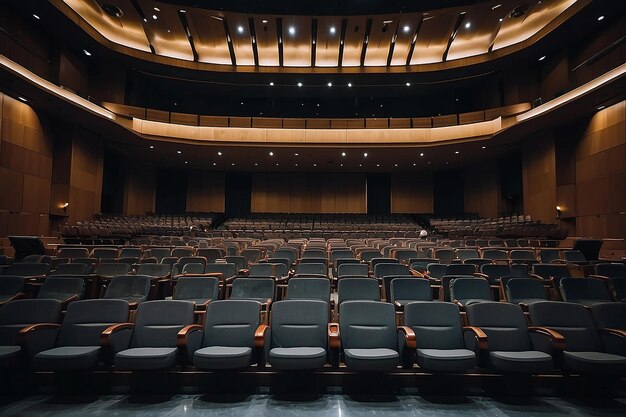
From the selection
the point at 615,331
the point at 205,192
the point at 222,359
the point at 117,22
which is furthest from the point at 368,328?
the point at 205,192

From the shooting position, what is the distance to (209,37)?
14.1 metres

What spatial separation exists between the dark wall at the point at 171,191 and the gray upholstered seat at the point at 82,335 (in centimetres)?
1639

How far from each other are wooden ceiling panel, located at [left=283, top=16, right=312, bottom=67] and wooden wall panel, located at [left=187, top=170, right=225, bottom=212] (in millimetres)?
7268

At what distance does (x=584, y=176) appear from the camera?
35.4 feet

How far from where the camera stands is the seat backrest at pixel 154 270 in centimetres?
492

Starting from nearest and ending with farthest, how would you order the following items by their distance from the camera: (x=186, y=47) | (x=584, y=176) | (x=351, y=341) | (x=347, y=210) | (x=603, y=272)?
(x=351, y=341)
(x=603, y=272)
(x=584, y=176)
(x=186, y=47)
(x=347, y=210)

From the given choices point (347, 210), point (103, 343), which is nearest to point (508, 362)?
point (103, 343)

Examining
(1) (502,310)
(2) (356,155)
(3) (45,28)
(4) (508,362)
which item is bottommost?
(4) (508,362)

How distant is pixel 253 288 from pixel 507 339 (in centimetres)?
249

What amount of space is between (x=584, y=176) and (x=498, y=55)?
17.0 feet

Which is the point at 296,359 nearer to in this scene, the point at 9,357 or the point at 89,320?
the point at 89,320

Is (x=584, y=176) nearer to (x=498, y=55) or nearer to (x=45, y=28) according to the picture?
(x=498, y=55)

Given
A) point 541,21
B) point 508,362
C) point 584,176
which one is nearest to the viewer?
point 508,362

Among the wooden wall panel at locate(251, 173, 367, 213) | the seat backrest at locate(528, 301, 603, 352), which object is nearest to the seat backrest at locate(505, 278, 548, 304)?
the seat backrest at locate(528, 301, 603, 352)
